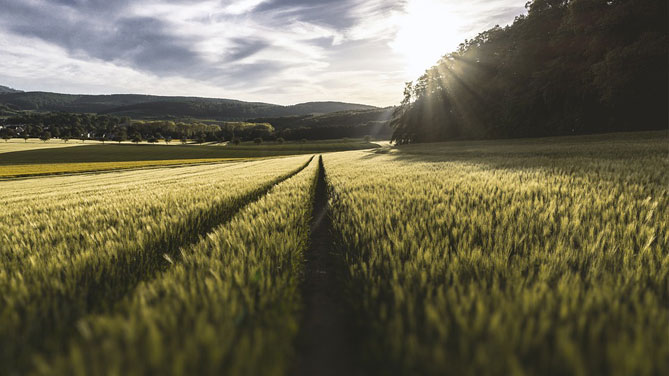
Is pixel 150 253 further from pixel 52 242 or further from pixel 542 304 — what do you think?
pixel 542 304

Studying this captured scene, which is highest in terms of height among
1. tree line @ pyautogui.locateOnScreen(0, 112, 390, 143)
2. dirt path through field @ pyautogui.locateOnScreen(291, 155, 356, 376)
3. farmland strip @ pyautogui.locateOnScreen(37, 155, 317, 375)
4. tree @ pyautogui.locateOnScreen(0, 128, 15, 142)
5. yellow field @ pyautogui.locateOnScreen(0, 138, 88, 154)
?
tree line @ pyautogui.locateOnScreen(0, 112, 390, 143)

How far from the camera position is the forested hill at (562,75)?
17250 mm

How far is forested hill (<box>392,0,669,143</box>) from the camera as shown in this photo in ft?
56.6

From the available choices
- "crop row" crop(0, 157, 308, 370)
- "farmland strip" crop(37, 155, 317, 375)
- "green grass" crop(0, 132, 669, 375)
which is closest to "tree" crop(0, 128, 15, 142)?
"crop row" crop(0, 157, 308, 370)

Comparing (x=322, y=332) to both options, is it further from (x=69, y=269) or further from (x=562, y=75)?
(x=562, y=75)

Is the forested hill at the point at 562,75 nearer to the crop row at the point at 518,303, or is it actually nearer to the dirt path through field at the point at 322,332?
the crop row at the point at 518,303

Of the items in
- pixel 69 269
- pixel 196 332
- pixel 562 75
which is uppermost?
pixel 562 75

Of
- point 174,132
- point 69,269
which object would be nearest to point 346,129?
point 174,132

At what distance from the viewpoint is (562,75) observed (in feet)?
74.1

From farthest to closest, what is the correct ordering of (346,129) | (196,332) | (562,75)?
1. (346,129)
2. (562,75)
3. (196,332)

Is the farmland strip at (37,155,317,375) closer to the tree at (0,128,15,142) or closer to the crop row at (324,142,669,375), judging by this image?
the crop row at (324,142,669,375)

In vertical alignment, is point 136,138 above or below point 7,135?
above

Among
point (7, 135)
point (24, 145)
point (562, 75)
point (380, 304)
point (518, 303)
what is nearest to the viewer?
point (518, 303)

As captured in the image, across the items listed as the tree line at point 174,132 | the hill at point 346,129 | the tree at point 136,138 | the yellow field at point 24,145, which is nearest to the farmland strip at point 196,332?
the yellow field at point 24,145
